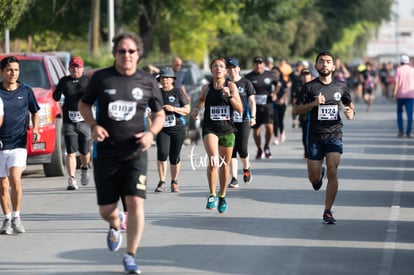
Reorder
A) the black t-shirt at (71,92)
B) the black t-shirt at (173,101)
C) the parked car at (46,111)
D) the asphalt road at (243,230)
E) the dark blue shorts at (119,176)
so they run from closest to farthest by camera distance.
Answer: the dark blue shorts at (119,176)
the asphalt road at (243,230)
the black t-shirt at (173,101)
the black t-shirt at (71,92)
the parked car at (46,111)

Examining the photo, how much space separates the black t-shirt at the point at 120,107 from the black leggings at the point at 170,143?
6680mm

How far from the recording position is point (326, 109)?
1291cm

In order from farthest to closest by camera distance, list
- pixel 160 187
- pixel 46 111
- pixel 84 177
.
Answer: pixel 46 111 → pixel 84 177 → pixel 160 187

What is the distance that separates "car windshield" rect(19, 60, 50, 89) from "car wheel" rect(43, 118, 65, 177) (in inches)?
25.7

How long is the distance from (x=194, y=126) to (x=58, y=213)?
508 inches

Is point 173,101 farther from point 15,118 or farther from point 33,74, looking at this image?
point 15,118

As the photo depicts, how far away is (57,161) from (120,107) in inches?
378

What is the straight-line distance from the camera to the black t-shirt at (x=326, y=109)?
1286 centimetres

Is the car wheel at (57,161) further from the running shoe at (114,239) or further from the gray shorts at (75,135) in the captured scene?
the running shoe at (114,239)

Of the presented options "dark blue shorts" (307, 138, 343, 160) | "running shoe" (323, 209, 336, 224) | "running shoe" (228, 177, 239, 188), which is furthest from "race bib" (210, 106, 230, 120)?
"running shoe" (228, 177, 239, 188)

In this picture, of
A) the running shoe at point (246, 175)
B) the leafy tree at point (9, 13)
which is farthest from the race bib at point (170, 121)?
the leafy tree at point (9, 13)

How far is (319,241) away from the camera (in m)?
11.4

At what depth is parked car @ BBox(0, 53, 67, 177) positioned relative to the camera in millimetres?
18062

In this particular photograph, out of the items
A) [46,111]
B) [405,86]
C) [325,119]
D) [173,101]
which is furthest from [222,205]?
[405,86]
